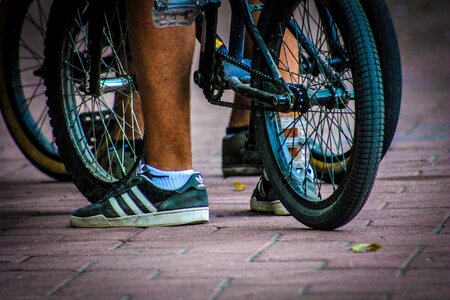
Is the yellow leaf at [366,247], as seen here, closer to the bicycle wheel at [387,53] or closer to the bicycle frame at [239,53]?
the bicycle wheel at [387,53]

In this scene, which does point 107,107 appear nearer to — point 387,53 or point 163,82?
point 163,82

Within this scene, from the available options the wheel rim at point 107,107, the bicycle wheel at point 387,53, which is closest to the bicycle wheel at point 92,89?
the wheel rim at point 107,107

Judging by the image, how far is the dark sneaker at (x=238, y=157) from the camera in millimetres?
5043

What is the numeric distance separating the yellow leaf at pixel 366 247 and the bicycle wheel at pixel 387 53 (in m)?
0.38

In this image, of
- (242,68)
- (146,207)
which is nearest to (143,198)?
(146,207)

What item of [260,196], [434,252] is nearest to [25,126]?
[260,196]

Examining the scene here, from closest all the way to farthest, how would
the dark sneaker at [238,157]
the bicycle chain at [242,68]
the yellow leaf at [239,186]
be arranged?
the bicycle chain at [242,68], the yellow leaf at [239,186], the dark sneaker at [238,157]

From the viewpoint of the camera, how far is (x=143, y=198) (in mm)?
3961

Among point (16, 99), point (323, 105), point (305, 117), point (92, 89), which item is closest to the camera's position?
point (323, 105)

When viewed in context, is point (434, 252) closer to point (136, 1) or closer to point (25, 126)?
point (136, 1)

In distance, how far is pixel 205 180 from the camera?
510cm

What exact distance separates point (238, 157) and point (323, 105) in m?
1.48

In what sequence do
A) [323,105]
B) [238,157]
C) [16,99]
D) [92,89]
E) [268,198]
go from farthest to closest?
[16,99]
[238,157]
[92,89]
[268,198]
[323,105]

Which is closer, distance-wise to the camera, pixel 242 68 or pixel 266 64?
pixel 266 64
